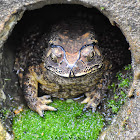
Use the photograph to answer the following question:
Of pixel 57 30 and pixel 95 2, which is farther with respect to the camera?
pixel 57 30

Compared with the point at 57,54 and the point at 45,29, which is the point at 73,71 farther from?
the point at 45,29

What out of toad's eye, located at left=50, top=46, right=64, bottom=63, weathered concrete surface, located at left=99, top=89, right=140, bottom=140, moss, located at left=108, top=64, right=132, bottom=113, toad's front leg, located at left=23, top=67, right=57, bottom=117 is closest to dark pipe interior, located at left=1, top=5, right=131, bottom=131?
toad's front leg, located at left=23, top=67, right=57, bottom=117

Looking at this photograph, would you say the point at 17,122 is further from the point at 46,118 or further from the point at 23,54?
the point at 23,54

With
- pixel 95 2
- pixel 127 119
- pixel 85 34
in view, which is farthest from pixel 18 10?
pixel 127 119

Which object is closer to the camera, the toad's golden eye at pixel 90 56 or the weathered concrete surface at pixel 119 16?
the weathered concrete surface at pixel 119 16

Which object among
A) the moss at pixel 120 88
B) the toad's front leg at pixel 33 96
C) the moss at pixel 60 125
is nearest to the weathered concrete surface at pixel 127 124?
the moss at pixel 120 88

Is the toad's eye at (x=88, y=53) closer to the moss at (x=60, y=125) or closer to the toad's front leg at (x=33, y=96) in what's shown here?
the moss at (x=60, y=125)

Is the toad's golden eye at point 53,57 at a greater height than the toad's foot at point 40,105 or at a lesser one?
greater

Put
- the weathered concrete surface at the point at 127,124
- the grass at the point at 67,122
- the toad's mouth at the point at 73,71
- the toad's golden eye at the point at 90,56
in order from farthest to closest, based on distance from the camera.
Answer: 1. the toad's golden eye at the point at 90,56
2. the grass at the point at 67,122
3. the toad's mouth at the point at 73,71
4. the weathered concrete surface at the point at 127,124

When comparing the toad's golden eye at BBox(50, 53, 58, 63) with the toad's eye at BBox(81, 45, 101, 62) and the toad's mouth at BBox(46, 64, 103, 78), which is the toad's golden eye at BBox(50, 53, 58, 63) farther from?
the toad's eye at BBox(81, 45, 101, 62)
